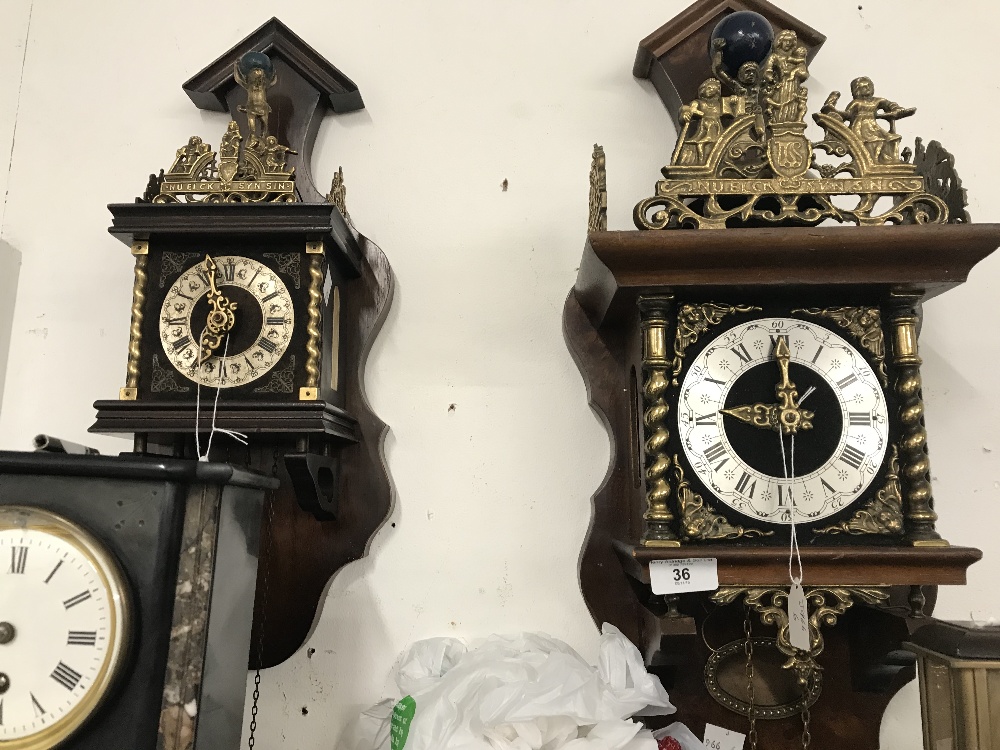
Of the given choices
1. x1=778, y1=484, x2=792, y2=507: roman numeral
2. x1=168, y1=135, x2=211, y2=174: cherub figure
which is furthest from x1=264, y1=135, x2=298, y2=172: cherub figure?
x1=778, y1=484, x2=792, y2=507: roman numeral

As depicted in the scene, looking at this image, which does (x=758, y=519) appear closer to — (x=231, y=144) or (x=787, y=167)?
(x=787, y=167)

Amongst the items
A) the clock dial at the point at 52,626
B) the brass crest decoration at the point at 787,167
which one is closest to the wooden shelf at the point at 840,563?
the brass crest decoration at the point at 787,167

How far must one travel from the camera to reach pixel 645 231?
1115mm

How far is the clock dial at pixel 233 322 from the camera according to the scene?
4.01ft

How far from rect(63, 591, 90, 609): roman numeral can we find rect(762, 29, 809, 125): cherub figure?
1.18m

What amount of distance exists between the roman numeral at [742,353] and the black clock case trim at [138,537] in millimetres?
750

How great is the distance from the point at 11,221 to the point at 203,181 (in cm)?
57

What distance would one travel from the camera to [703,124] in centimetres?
121

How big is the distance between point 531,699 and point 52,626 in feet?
2.10

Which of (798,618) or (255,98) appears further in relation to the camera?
(255,98)

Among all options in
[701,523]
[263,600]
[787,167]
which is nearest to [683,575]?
[701,523]

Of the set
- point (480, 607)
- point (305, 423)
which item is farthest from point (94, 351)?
point (480, 607)

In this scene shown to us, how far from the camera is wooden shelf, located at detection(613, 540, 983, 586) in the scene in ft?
3.53

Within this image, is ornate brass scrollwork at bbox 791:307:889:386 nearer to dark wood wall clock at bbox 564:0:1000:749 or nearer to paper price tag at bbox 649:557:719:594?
dark wood wall clock at bbox 564:0:1000:749
